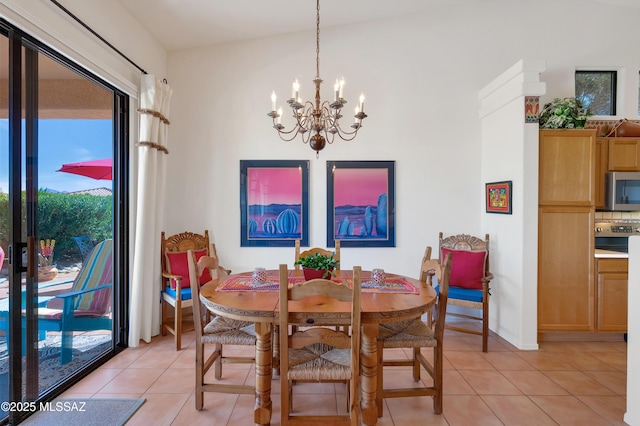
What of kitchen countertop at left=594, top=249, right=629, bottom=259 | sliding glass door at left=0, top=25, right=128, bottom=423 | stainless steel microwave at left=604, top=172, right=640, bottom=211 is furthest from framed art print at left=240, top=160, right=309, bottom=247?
stainless steel microwave at left=604, top=172, right=640, bottom=211

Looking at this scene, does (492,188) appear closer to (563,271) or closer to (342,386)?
(563,271)

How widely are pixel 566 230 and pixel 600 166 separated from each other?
2.69ft

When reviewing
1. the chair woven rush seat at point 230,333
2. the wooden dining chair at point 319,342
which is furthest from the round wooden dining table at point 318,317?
the chair woven rush seat at point 230,333

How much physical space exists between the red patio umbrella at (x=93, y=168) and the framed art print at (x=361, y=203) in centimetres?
216

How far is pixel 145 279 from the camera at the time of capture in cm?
319

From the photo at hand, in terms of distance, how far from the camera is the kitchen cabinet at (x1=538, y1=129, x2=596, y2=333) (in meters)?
3.23

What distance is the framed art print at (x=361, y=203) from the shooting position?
386 cm

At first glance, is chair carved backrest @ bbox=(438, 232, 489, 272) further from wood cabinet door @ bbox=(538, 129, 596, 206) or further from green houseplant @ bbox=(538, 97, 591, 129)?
green houseplant @ bbox=(538, 97, 591, 129)

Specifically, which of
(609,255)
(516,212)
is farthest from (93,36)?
(609,255)

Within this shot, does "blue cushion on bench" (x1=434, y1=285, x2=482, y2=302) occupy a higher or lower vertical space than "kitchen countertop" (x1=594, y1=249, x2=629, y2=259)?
lower

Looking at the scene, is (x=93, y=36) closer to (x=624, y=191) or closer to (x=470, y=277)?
(x=470, y=277)

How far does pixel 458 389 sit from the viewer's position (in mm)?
2479

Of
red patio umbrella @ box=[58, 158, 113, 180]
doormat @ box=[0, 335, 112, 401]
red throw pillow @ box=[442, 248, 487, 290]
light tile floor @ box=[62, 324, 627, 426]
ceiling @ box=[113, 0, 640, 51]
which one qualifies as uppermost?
ceiling @ box=[113, 0, 640, 51]

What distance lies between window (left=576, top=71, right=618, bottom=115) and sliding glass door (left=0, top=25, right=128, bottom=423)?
16.2 ft
